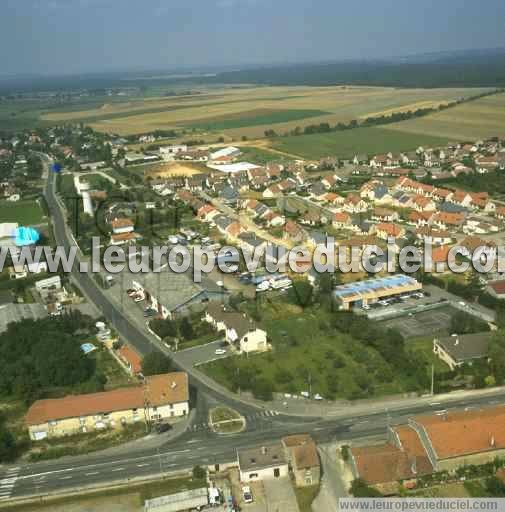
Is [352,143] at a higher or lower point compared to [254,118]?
lower

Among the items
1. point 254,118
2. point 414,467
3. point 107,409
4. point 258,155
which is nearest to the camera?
point 414,467

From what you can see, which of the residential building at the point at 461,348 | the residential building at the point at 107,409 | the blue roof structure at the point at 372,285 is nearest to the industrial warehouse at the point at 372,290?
the blue roof structure at the point at 372,285

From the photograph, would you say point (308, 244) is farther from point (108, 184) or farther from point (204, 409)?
point (108, 184)

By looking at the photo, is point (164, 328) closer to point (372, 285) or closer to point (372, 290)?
point (372, 290)

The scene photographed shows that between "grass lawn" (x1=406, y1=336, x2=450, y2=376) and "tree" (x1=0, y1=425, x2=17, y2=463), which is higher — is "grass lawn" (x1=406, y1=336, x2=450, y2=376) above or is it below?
above

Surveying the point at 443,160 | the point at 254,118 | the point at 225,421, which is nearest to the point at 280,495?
the point at 225,421

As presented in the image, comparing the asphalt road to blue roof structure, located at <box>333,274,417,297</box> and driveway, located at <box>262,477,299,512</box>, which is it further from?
blue roof structure, located at <box>333,274,417,297</box>

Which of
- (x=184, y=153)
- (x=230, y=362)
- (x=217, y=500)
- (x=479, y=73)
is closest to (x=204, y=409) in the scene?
(x=230, y=362)

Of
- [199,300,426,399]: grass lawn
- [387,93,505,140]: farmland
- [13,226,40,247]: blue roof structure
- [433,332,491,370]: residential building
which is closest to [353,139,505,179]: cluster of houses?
[387,93,505,140]: farmland
